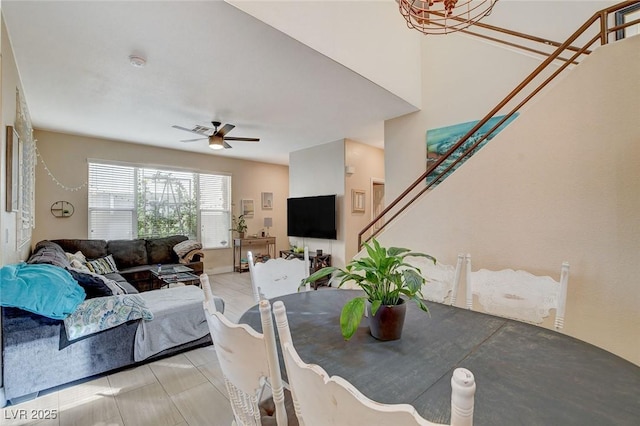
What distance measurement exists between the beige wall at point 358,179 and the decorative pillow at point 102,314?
11.9 ft

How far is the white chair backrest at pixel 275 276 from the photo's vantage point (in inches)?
82.3

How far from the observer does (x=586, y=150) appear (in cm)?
197

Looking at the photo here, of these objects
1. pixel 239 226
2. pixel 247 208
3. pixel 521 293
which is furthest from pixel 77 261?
pixel 521 293

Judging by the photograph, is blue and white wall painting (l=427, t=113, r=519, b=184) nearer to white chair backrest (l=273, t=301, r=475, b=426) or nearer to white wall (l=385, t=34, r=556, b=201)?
white wall (l=385, t=34, r=556, b=201)

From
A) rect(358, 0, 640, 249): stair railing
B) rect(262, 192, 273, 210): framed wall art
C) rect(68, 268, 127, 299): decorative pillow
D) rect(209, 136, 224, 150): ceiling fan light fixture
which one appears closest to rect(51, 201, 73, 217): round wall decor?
rect(209, 136, 224, 150): ceiling fan light fixture

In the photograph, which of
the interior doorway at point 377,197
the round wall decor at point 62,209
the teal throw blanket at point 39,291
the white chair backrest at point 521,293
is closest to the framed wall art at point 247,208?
the interior doorway at point 377,197

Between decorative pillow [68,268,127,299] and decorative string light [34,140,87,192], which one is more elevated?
decorative string light [34,140,87,192]

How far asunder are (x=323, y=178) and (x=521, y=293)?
4.47 m

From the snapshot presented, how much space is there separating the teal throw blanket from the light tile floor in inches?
23.6

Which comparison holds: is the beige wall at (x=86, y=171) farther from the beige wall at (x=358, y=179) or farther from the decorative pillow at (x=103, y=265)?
the beige wall at (x=358, y=179)

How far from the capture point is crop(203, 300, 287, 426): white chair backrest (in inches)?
30.1

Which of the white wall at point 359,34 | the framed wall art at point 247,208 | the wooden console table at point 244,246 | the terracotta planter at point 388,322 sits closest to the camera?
the terracotta planter at point 388,322

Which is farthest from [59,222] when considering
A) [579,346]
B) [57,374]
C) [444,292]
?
[579,346]

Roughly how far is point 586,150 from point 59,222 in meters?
7.00
